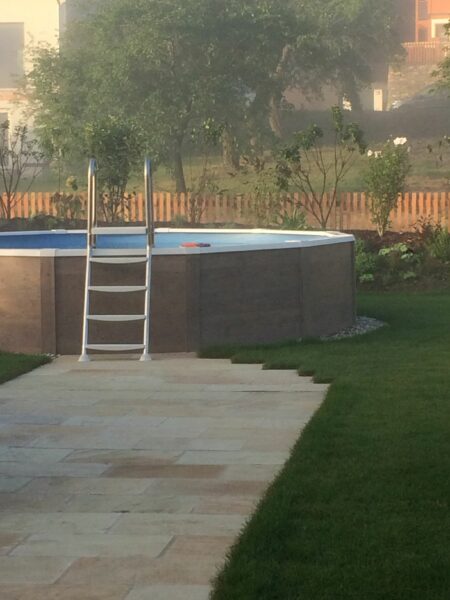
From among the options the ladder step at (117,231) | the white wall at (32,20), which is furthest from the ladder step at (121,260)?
the white wall at (32,20)

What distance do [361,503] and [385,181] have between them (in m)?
18.8

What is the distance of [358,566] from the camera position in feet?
16.9

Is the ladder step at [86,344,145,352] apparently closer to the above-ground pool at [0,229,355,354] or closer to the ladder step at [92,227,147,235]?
the above-ground pool at [0,229,355,354]

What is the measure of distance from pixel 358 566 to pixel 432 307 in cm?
1164

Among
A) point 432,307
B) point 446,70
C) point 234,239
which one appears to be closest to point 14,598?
point 432,307

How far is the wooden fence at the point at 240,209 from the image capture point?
1095 inches

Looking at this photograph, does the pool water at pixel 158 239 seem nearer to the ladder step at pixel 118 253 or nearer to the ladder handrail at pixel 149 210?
the ladder handrail at pixel 149 210

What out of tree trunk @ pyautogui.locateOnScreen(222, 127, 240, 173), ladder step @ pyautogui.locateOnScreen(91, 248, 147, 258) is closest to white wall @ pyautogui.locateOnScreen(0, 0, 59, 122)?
tree trunk @ pyautogui.locateOnScreen(222, 127, 240, 173)

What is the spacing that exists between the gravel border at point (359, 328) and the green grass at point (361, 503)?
111 inches

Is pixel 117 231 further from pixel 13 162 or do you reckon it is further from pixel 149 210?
pixel 13 162

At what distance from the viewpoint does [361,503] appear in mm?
6223

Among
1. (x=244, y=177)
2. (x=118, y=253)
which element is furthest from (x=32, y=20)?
(x=118, y=253)

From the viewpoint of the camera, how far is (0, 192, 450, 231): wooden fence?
91.2ft

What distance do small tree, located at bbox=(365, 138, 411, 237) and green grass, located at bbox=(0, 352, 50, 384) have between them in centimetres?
1272
